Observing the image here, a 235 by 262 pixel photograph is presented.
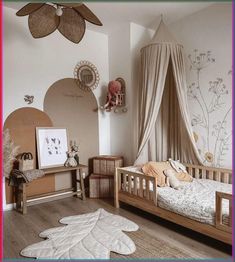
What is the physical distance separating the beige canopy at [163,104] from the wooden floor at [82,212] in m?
0.94

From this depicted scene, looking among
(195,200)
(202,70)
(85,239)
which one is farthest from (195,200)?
(202,70)

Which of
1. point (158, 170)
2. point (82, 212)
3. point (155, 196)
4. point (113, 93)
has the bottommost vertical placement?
point (82, 212)

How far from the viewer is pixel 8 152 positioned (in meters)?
3.40

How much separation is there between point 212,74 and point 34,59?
279cm

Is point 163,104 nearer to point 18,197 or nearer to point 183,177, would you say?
point 183,177

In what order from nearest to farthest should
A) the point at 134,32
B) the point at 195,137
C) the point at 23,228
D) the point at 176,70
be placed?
the point at 23,228
the point at 176,70
the point at 195,137
the point at 134,32

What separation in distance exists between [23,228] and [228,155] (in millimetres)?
2897

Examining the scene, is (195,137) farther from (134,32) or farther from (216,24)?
(134,32)

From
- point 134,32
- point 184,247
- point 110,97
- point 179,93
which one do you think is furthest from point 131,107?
point 184,247

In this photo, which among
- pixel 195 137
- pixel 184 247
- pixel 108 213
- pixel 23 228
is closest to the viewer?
pixel 184 247

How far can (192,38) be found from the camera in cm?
377

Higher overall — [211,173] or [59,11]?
[59,11]

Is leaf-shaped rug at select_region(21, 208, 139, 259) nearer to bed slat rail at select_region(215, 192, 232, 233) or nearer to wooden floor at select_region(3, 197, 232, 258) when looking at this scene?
wooden floor at select_region(3, 197, 232, 258)

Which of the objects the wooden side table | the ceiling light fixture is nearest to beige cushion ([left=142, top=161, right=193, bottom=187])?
the wooden side table
